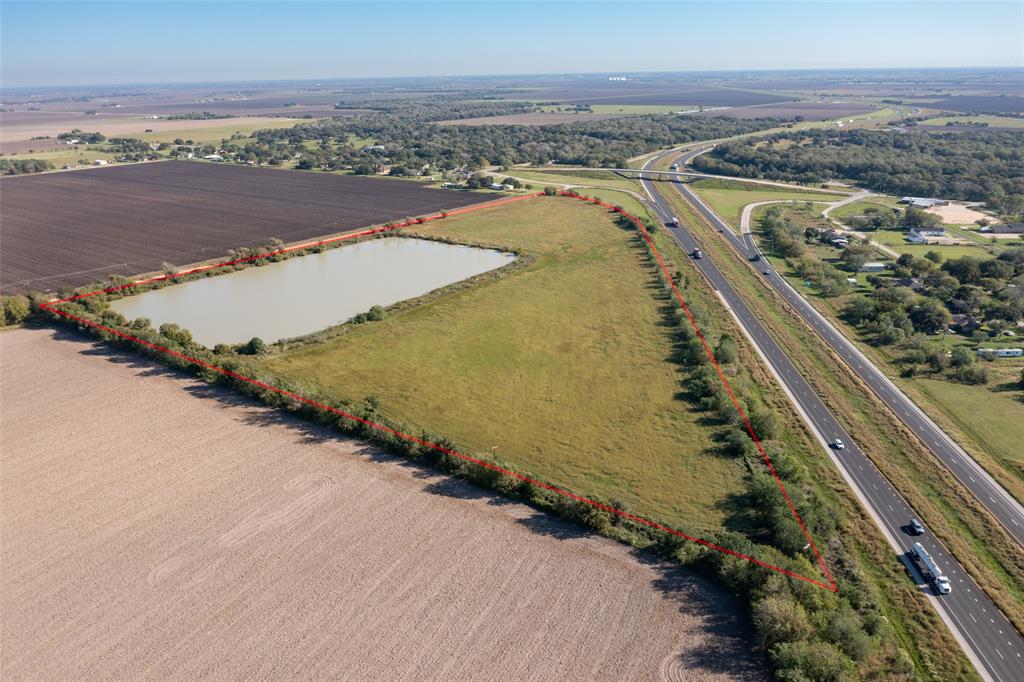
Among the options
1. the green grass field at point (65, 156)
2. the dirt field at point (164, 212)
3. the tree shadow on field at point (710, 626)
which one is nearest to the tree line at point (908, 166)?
the dirt field at point (164, 212)

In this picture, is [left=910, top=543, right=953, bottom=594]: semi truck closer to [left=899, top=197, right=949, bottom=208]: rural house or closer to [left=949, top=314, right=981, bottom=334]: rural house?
[left=949, top=314, right=981, bottom=334]: rural house

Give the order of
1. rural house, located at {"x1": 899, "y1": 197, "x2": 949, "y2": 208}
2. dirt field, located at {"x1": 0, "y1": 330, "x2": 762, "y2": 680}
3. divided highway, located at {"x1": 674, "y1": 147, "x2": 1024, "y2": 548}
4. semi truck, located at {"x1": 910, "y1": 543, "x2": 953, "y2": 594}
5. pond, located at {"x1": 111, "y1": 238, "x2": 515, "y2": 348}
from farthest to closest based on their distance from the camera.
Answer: rural house, located at {"x1": 899, "y1": 197, "x2": 949, "y2": 208}, pond, located at {"x1": 111, "y1": 238, "x2": 515, "y2": 348}, divided highway, located at {"x1": 674, "y1": 147, "x2": 1024, "y2": 548}, semi truck, located at {"x1": 910, "y1": 543, "x2": 953, "y2": 594}, dirt field, located at {"x1": 0, "y1": 330, "x2": 762, "y2": 680}

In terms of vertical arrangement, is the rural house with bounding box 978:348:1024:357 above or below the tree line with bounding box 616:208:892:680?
above

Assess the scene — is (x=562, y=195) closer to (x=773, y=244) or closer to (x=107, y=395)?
A: (x=773, y=244)

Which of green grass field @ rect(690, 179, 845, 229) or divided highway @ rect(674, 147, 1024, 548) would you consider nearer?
divided highway @ rect(674, 147, 1024, 548)

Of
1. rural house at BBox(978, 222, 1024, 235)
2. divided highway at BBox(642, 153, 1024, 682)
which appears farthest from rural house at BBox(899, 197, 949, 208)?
divided highway at BBox(642, 153, 1024, 682)

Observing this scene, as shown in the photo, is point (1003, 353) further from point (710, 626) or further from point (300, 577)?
point (300, 577)
